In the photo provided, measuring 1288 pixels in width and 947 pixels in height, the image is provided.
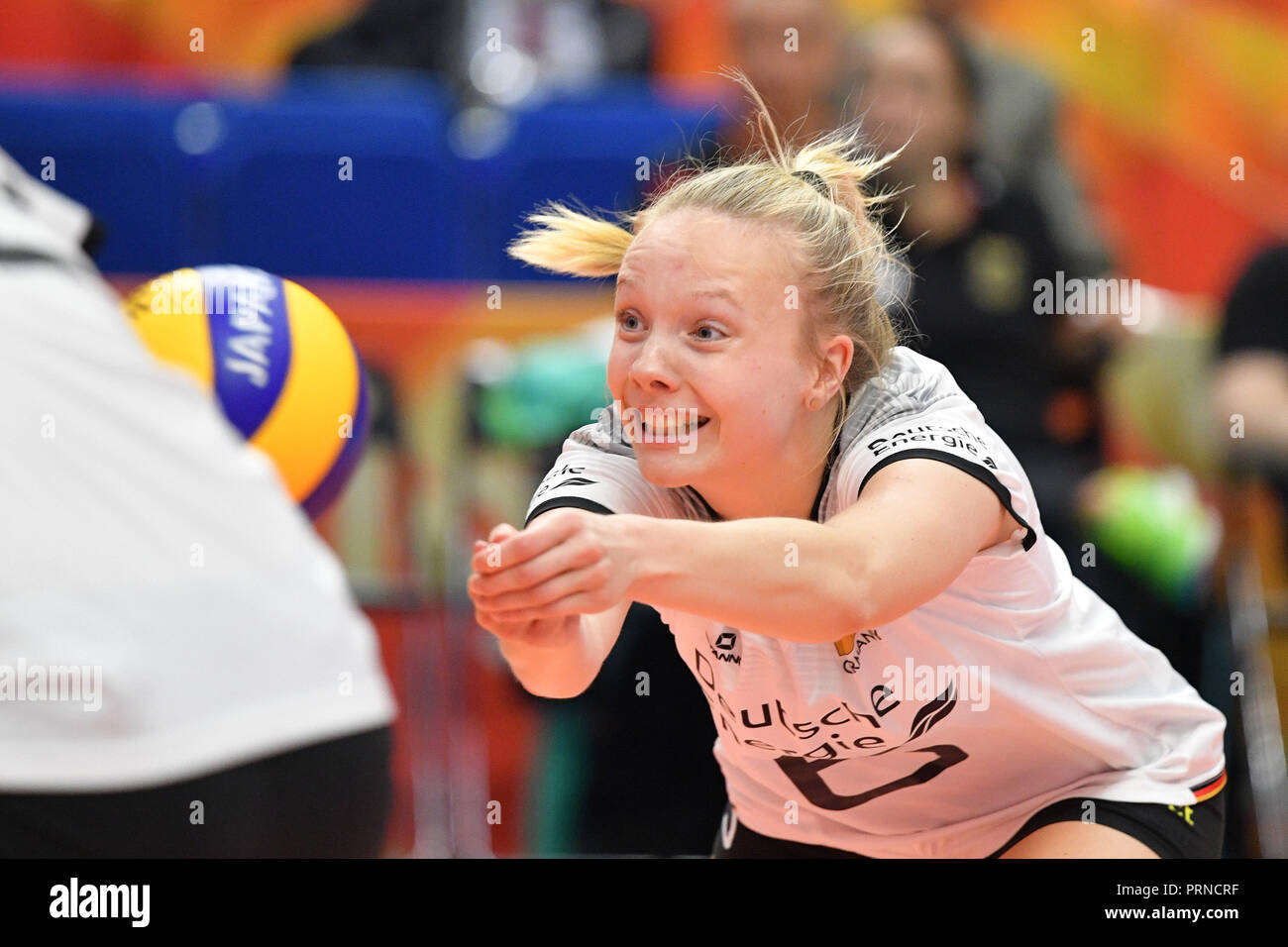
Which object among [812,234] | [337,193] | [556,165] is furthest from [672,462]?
[337,193]

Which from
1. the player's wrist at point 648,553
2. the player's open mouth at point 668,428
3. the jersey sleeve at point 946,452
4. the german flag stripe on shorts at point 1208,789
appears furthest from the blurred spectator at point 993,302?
the player's wrist at point 648,553

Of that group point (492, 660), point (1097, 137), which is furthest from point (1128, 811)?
point (1097, 137)

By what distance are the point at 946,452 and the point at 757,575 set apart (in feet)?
1.03

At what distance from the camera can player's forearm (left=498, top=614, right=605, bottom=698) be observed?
1.79m

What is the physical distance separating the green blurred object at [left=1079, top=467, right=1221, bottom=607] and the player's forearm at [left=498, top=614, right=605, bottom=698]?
1.85 meters

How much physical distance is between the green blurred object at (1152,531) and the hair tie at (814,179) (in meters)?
1.68

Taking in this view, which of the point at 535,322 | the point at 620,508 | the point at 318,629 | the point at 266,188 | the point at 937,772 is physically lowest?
the point at 937,772

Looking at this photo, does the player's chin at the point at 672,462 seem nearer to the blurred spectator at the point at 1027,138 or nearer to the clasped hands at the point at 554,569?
the clasped hands at the point at 554,569

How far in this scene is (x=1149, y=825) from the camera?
2053mm

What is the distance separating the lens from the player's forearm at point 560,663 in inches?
70.5

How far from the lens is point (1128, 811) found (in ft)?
6.73

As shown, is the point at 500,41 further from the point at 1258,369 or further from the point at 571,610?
the point at 571,610
